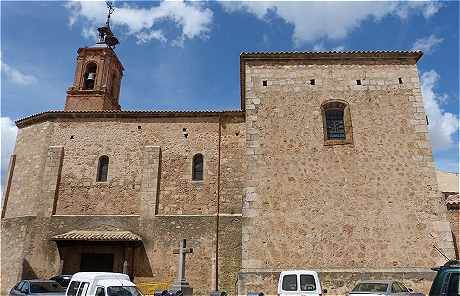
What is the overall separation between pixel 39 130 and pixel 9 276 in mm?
6256

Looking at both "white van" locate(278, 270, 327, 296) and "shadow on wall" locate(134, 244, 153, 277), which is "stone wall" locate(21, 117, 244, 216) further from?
"white van" locate(278, 270, 327, 296)

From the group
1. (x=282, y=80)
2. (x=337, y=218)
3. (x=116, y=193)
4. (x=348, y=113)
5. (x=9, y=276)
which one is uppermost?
(x=282, y=80)

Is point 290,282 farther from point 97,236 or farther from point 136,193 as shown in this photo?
point 136,193

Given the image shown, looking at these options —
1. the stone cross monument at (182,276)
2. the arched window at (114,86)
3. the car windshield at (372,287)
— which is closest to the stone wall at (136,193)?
the stone cross monument at (182,276)

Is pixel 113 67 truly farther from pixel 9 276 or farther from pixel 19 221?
pixel 9 276

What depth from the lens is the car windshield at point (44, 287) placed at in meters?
9.81

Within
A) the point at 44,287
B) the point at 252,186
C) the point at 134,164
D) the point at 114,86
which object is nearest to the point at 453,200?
the point at 252,186

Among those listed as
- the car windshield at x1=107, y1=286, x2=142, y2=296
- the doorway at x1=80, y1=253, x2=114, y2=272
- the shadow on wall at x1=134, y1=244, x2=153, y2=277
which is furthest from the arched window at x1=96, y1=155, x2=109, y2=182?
the car windshield at x1=107, y1=286, x2=142, y2=296

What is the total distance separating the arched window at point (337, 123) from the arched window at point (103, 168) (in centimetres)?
913

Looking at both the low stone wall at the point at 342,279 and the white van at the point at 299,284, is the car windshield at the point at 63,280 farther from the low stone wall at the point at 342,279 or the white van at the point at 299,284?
the white van at the point at 299,284

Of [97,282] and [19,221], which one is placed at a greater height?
[19,221]

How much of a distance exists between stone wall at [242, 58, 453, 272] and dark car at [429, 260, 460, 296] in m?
6.17

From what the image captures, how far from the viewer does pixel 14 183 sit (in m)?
16.5

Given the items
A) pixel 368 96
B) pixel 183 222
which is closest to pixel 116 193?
pixel 183 222
